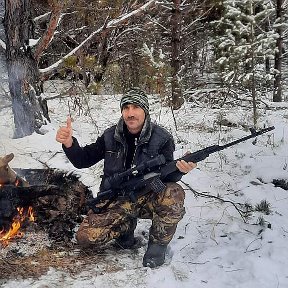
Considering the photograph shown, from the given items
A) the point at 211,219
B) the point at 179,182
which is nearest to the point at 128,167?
the point at 211,219

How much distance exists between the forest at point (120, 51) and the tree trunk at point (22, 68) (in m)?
0.01

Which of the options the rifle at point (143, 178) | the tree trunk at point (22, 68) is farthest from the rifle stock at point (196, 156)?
the tree trunk at point (22, 68)

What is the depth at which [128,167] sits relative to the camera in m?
3.66

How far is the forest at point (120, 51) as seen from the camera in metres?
5.93

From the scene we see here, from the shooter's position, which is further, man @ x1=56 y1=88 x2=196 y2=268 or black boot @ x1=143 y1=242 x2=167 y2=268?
man @ x1=56 y1=88 x2=196 y2=268

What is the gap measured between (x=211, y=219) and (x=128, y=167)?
3.69ft

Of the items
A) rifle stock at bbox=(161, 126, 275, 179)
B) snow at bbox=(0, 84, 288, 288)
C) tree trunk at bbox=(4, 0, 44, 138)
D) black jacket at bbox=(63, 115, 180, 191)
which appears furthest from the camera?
tree trunk at bbox=(4, 0, 44, 138)

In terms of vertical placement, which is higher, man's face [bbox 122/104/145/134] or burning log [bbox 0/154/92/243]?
man's face [bbox 122/104/145/134]

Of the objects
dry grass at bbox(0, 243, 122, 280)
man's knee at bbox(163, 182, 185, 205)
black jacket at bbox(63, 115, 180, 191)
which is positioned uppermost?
black jacket at bbox(63, 115, 180, 191)

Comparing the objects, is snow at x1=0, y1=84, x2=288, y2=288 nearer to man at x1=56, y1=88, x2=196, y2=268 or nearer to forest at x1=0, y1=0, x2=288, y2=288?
forest at x1=0, y1=0, x2=288, y2=288

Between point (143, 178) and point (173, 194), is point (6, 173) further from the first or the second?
point (173, 194)

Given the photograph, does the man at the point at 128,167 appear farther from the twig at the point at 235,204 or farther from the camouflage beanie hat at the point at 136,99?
the twig at the point at 235,204

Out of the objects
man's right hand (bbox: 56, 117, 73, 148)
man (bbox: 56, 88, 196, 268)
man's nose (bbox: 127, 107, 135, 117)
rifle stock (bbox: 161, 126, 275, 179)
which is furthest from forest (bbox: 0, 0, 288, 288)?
man's nose (bbox: 127, 107, 135, 117)

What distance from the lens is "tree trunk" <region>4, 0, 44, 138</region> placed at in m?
5.75
